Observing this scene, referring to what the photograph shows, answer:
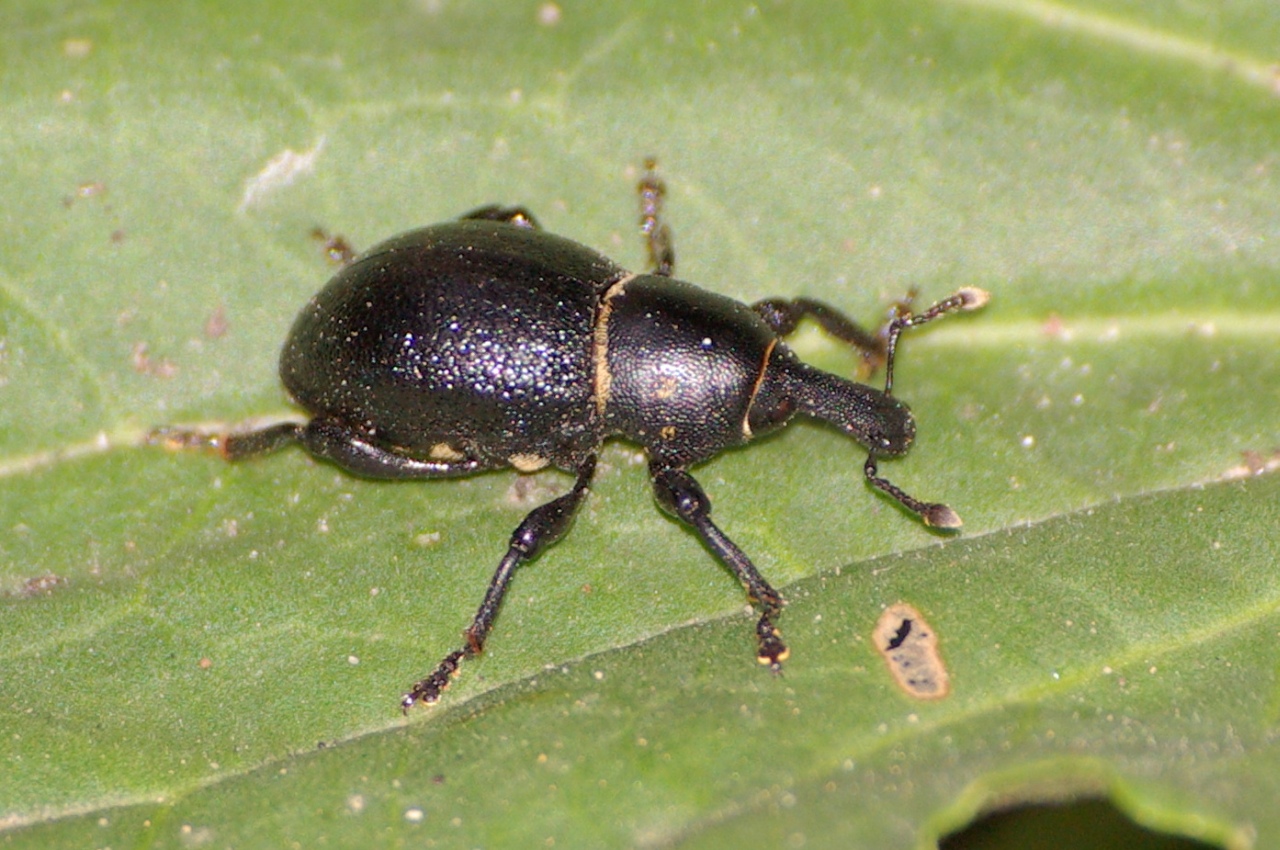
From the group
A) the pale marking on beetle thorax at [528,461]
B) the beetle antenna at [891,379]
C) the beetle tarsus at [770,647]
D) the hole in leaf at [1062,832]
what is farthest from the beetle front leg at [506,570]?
the hole in leaf at [1062,832]

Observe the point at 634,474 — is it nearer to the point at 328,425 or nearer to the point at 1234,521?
the point at 328,425

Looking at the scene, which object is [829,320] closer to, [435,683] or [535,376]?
[535,376]

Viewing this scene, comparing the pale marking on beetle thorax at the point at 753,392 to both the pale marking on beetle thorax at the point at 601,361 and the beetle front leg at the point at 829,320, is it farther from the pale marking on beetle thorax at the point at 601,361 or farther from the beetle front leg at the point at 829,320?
the pale marking on beetle thorax at the point at 601,361

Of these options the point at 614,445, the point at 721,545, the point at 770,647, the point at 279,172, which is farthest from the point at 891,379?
the point at 279,172

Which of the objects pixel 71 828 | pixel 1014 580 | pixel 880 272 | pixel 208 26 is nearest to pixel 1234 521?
pixel 1014 580

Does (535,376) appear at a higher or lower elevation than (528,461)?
higher

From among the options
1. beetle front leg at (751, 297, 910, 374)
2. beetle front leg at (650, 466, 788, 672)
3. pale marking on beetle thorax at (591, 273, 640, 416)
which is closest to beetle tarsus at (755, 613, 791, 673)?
beetle front leg at (650, 466, 788, 672)
